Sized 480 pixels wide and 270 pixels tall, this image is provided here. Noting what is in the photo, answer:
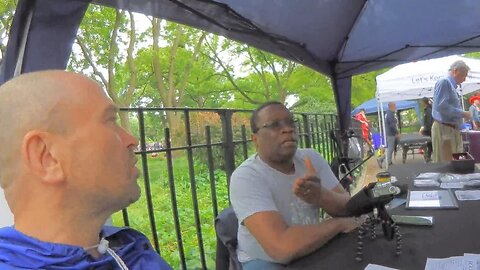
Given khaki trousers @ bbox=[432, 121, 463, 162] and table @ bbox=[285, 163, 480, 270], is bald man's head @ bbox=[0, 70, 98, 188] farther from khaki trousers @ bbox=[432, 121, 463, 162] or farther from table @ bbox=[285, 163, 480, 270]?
khaki trousers @ bbox=[432, 121, 463, 162]

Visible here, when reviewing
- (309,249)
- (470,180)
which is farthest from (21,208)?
(470,180)

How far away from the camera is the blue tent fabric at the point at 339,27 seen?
3.10 meters

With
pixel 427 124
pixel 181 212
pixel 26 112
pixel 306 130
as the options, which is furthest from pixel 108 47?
pixel 26 112

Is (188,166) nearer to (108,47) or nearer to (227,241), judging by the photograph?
(227,241)

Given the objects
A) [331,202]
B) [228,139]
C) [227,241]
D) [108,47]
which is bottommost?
[227,241]

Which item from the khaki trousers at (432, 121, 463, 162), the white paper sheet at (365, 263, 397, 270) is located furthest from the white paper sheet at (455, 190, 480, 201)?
the khaki trousers at (432, 121, 463, 162)

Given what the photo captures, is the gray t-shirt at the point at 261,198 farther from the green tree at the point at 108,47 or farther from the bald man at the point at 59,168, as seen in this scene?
the green tree at the point at 108,47

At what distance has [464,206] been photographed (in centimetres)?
203

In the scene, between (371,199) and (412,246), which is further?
(371,199)

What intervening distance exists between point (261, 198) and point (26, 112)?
1.28 metres

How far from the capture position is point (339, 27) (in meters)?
4.19

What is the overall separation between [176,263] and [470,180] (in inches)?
102

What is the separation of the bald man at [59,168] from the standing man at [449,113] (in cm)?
496

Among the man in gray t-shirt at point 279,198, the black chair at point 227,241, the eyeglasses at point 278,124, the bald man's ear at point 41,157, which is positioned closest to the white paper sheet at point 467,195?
the man in gray t-shirt at point 279,198
